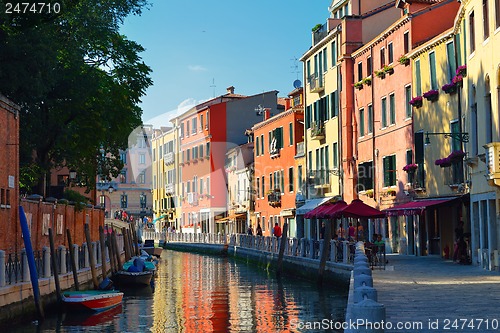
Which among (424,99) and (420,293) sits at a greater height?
(424,99)

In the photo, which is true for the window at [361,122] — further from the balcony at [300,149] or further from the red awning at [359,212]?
the red awning at [359,212]

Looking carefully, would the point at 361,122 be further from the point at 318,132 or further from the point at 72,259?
the point at 72,259

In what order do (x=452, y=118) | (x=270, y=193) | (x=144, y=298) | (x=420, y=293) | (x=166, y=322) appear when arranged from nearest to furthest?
(x=420, y=293) < (x=166, y=322) < (x=144, y=298) < (x=452, y=118) < (x=270, y=193)

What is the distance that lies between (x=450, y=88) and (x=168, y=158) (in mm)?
61077

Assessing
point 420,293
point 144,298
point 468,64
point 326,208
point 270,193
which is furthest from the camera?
point 270,193

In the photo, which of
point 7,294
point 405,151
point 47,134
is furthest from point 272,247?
point 7,294

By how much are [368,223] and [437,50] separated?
10.9 meters

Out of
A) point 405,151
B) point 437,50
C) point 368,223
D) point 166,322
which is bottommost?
point 166,322

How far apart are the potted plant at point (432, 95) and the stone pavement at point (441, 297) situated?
8.12 meters

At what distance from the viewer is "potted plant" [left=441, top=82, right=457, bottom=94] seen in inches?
1200

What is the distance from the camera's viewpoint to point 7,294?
62.5 feet

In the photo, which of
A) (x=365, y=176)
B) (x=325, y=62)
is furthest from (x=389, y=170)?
(x=325, y=62)

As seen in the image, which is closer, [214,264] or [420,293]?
[420,293]

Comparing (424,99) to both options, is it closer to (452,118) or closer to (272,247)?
(452,118)
